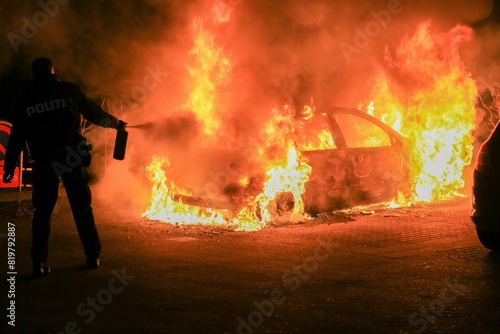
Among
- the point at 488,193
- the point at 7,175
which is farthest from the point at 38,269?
the point at 488,193

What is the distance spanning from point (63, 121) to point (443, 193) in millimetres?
7699

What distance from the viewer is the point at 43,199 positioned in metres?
5.02

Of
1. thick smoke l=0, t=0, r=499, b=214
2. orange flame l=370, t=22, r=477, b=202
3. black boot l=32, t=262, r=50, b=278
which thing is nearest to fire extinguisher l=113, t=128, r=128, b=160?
black boot l=32, t=262, r=50, b=278

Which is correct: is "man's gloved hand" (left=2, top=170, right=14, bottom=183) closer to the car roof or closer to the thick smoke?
the thick smoke

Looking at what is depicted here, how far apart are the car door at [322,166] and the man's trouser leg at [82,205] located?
3.30 meters

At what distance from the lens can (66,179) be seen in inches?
200

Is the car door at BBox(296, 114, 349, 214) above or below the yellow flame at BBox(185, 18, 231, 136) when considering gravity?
below

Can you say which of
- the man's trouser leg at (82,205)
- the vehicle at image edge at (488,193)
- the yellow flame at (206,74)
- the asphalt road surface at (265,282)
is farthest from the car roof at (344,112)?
the man's trouser leg at (82,205)

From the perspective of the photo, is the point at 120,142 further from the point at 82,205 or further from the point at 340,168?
the point at 340,168

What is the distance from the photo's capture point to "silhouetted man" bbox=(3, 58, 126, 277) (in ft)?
16.4

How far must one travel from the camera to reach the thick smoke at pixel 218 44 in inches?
311

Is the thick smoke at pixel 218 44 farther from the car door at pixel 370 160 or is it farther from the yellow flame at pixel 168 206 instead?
the car door at pixel 370 160

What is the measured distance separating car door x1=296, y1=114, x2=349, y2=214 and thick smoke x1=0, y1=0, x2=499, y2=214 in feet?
1.64

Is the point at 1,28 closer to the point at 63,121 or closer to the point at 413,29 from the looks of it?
the point at 63,121
